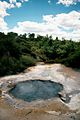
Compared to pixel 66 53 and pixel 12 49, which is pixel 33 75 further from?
pixel 66 53

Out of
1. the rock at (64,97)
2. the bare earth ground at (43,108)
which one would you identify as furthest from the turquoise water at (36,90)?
the bare earth ground at (43,108)

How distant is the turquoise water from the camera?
71.9 feet

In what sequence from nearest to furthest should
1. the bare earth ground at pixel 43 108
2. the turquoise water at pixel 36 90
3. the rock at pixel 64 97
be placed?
the bare earth ground at pixel 43 108 → the rock at pixel 64 97 → the turquoise water at pixel 36 90

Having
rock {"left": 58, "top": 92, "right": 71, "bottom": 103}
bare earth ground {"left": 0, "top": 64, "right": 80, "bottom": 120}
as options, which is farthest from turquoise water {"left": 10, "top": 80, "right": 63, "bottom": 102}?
bare earth ground {"left": 0, "top": 64, "right": 80, "bottom": 120}

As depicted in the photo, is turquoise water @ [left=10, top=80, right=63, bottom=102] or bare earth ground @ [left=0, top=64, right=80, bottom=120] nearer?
bare earth ground @ [left=0, top=64, right=80, bottom=120]

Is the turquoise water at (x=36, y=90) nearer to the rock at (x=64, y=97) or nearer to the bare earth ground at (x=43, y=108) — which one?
the rock at (x=64, y=97)

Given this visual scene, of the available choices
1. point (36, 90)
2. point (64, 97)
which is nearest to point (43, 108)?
point (64, 97)

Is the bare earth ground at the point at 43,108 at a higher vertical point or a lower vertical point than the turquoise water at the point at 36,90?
lower

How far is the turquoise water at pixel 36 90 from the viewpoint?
71.9ft

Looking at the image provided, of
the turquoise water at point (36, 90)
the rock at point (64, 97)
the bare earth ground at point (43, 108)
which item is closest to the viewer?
the bare earth ground at point (43, 108)

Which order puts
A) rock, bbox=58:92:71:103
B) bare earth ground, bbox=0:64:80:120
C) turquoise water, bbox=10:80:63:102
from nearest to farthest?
bare earth ground, bbox=0:64:80:120, rock, bbox=58:92:71:103, turquoise water, bbox=10:80:63:102

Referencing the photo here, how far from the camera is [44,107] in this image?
19.1 m

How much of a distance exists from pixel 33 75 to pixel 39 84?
4028mm

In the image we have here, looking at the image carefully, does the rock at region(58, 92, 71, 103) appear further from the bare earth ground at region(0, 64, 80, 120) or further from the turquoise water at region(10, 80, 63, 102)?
the turquoise water at region(10, 80, 63, 102)
